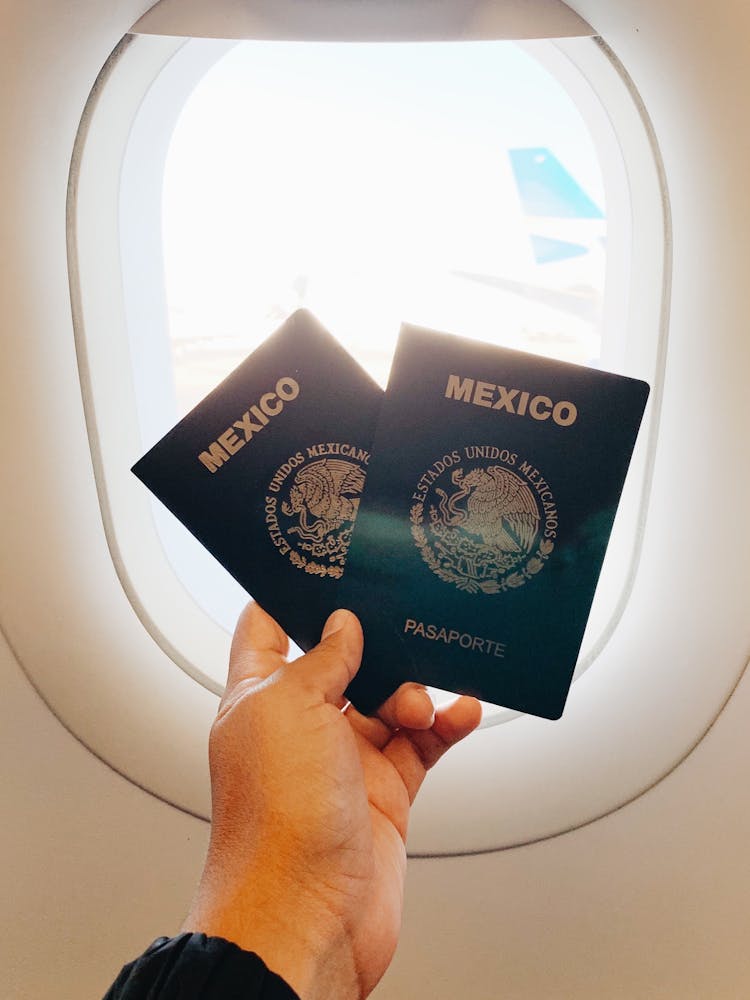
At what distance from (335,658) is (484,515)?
9.0 inches

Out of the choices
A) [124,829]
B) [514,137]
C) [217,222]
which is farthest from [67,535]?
[514,137]

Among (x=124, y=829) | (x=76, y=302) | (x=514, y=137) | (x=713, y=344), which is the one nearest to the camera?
(x=713, y=344)

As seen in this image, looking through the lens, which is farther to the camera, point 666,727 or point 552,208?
point 552,208

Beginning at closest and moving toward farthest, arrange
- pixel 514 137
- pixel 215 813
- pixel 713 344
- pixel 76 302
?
pixel 215 813
pixel 713 344
pixel 76 302
pixel 514 137

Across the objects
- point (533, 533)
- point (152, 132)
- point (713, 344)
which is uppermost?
point (152, 132)

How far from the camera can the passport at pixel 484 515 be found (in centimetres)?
82

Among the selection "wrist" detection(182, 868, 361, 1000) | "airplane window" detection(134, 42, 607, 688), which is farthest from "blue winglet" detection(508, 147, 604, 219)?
"wrist" detection(182, 868, 361, 1000)

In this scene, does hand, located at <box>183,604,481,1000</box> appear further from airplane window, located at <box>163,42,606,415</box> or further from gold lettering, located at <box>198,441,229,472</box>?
airplane window, located at <box>163,42,606,415</box>

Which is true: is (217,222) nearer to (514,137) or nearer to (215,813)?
(514,137)

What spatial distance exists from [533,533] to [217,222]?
1022mm

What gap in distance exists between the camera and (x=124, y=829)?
42.5 inches

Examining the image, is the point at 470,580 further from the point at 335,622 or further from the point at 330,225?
the point at 330,225

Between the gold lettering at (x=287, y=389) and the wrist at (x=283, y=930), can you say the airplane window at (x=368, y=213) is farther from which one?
the wrist at (x=283, y=930)

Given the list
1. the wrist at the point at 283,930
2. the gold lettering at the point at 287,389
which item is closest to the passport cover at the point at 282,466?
the gold lettering at the point at 287,389
